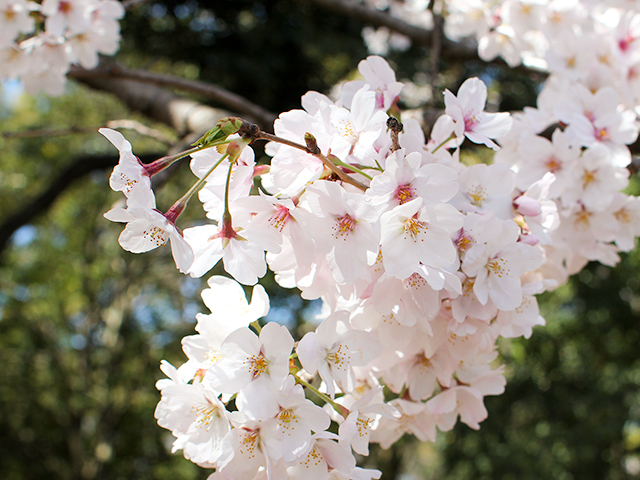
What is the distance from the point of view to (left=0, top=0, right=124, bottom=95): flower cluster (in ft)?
5.20

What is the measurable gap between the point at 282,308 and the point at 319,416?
333 cm

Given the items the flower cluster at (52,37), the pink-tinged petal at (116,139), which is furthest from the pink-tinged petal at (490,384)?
the flower cluster at (52,37)

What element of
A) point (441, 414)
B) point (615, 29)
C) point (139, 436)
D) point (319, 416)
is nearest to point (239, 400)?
point (319, 416)

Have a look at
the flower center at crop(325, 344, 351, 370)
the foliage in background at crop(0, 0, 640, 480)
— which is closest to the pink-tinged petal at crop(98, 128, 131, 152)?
the flower center at crop(325, 344, 351, 370)

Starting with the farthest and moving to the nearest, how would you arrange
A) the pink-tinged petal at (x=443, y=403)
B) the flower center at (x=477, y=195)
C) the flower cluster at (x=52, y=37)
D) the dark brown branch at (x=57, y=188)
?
1. the dark brown branch at (x=57, y=188)
2. the flower cluster at (x=52, y=37)
3. the pink-tinged petal at (x=443, y=403)
4. the flower center at (x=477, y=195)

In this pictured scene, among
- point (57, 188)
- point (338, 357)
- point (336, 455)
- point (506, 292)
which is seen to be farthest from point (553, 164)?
point (57, 188)

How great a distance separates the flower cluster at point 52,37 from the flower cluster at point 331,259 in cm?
114

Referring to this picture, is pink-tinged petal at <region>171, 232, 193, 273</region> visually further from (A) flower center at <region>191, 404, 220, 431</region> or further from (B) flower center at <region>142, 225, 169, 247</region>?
(A) flower center at <region>191, 404, 220, 431</region>

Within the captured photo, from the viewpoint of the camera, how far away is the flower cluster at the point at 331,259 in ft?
2.37

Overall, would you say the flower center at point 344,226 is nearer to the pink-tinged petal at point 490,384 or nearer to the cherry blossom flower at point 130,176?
the cherry blossom flower at point 130,176

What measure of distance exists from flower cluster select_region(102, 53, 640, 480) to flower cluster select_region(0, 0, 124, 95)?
44.9 inches

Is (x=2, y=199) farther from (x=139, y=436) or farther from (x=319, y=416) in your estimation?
(x=319, y=416)

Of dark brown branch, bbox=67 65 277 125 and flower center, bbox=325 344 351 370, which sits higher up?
flower center, bbox=325 344 351 370

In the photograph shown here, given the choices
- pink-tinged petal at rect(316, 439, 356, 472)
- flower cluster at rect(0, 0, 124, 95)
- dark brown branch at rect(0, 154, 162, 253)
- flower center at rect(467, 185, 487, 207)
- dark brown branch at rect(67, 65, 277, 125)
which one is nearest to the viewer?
pink-tinged petal at rect(316, 439, 356, 472)
